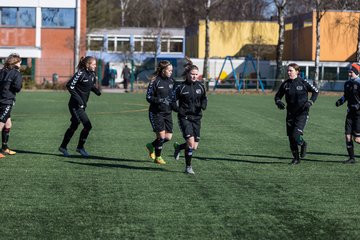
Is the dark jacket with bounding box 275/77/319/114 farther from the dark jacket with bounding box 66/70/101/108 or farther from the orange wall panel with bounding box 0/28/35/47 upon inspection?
the orange wall panel with bounding box 0/28/35/47

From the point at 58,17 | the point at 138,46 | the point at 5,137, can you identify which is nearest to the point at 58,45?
the point at 58,17

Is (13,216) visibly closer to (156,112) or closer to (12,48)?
(156,112)

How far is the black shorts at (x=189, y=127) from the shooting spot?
1233 cm

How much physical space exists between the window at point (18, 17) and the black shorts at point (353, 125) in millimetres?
46827

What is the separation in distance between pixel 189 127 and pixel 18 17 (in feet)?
158

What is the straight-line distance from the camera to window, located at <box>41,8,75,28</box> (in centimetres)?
5869

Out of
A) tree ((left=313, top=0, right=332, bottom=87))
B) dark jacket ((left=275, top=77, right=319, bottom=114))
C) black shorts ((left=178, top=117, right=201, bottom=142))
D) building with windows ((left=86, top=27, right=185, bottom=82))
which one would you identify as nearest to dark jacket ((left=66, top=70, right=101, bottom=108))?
black shorts ((left=178, top=117, right=201, bottom=142))

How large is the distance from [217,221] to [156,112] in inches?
197

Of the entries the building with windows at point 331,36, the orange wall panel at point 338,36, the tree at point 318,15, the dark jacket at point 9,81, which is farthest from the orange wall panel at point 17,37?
the dark jacket at point 9,81

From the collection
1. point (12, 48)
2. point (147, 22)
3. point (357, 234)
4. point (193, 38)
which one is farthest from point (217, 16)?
point (357, 234)

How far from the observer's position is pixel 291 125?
13891mm

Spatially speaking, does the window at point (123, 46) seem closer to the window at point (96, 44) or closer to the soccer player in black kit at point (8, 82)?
the window at point (96, 44)

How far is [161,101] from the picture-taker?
43.0ft

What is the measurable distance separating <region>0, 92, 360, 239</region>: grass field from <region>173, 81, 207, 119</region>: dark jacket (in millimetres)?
957
